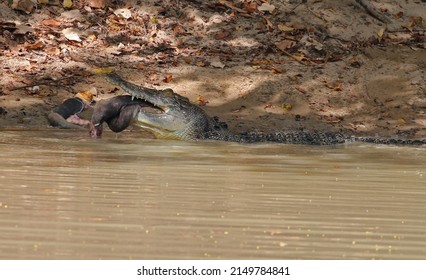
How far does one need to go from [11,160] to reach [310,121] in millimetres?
5350

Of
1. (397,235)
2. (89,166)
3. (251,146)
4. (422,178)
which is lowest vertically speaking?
(251,146)

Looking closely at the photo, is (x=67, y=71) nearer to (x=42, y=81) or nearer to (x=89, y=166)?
(x=42, y=81)

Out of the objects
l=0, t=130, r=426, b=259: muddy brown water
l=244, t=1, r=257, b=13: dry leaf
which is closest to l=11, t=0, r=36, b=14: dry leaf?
l=244, t=1, r=257, b=13: dry leaf

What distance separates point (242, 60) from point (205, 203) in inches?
325

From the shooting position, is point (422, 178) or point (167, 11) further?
point (167, 11)

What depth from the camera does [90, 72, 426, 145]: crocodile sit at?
12.4 m

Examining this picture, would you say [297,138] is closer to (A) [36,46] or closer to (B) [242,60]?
(B) [242,60]

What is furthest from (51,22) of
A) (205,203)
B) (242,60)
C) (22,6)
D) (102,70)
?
(205,203)

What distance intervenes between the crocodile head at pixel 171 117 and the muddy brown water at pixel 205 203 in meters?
1.40

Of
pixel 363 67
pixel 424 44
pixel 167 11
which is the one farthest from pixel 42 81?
pixel 424 44

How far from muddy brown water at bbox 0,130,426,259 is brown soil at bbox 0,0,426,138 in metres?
2.73

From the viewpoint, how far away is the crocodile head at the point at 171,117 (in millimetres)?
12875

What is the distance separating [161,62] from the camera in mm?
15133

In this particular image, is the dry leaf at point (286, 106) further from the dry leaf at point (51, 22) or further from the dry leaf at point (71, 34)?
the dry leaf at point (51, 22)
